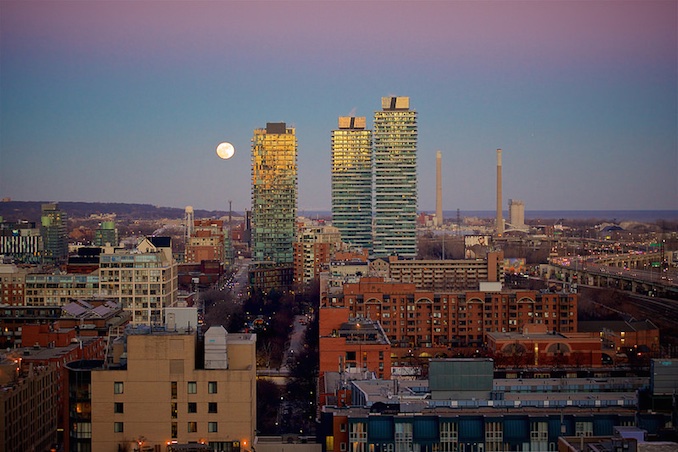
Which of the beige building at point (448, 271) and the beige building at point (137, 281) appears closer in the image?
the beige building at point (137, 281)

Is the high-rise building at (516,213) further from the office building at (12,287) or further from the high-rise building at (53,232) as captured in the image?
the office building at (12,287)

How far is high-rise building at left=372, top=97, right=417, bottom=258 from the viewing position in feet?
290

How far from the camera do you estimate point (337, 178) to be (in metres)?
93.5

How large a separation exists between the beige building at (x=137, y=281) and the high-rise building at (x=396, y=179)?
48140mm

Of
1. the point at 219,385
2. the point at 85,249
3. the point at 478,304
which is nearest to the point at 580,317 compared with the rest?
the point at 478,304

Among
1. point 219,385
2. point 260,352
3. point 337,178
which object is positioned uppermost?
point 337,178

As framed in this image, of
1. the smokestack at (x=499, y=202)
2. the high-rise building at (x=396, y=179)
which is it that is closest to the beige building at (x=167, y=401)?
the high-rise building at (x=396, y=179)

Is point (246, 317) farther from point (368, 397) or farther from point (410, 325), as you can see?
point (368, 397)

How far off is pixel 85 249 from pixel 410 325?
750 inches

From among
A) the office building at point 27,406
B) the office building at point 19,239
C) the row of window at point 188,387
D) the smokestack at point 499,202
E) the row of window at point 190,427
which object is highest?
the smokestack at point 499,202

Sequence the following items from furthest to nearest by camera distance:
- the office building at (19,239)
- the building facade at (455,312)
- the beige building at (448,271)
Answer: the office building at (19,239)
the beige building at (448,271)
the building facade at (455,312)

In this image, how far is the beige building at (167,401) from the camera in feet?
53.0

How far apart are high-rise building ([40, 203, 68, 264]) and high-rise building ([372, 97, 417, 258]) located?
90.9ft

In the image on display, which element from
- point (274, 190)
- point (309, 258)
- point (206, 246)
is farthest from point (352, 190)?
point (309, 258)
